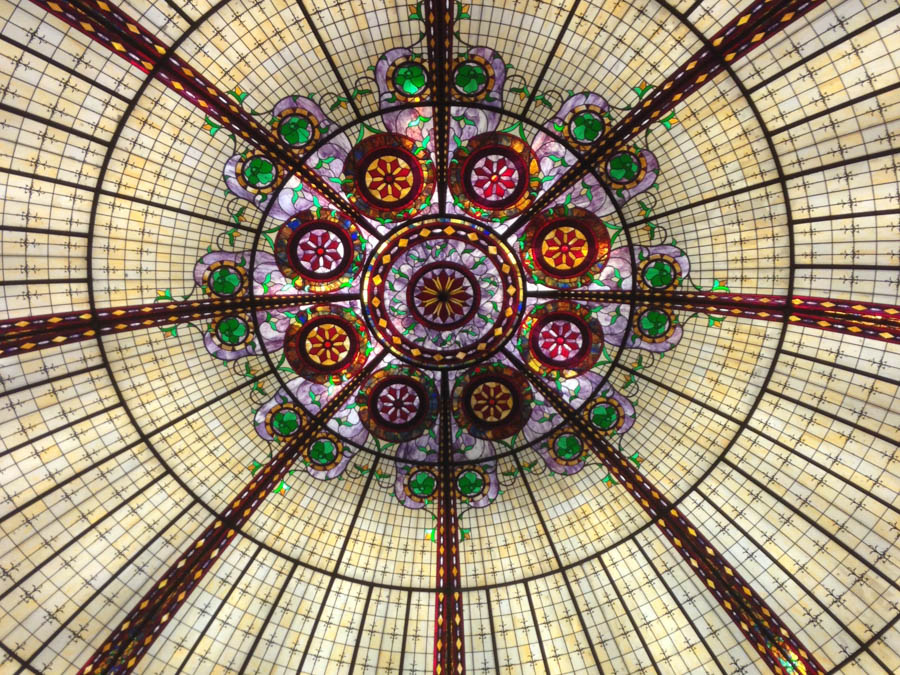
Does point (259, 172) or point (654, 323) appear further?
point (654, 323)

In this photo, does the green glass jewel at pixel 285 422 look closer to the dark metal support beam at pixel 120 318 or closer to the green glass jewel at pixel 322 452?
A: the green glass jewel at pixel 322 452

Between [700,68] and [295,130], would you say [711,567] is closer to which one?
[700,68]

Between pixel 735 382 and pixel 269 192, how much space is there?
16.1 metres

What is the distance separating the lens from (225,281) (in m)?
18.5

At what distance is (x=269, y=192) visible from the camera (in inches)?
704

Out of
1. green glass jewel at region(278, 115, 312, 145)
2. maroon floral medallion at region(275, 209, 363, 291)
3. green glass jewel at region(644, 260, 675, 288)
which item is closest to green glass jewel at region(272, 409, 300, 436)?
maroon floral medallion at region(275, 209, 363, 291)

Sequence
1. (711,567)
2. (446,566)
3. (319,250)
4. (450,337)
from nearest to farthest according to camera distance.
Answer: (711,567) < (446,566) < (319,250) < (450,337)

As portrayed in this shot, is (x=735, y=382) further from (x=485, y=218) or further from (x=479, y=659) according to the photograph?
(x=479, y=659)

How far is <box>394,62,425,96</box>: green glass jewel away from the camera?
16.5 m

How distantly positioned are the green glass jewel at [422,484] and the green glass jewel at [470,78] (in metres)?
12.9

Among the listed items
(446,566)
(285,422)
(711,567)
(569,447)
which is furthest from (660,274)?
(285,422)

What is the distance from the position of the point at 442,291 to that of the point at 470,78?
22.6ft

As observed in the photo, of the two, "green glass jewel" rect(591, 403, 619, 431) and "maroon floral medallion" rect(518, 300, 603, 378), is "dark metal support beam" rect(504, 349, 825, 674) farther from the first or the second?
"maroon floral medallion" rect(518, 300, 603, 378)

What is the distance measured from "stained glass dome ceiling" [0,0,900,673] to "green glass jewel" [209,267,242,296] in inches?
3.5
